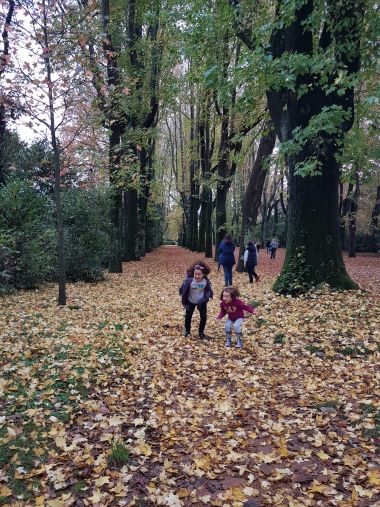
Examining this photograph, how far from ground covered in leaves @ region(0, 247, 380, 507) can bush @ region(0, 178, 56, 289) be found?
14.6 ft

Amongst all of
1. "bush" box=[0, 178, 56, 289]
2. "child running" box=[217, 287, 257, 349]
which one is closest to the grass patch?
"child running" box=[217, 287, 257, 349]

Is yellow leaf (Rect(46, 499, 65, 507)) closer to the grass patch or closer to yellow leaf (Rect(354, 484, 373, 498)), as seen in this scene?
the grass patch

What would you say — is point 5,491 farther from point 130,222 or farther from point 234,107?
point 130,222

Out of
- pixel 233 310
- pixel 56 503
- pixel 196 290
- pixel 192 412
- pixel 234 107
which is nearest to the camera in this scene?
pixel 56 503

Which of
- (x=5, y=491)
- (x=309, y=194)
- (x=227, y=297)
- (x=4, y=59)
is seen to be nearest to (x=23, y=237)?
(x=4, y=59)

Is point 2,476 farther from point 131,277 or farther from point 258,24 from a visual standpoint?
point 131,277

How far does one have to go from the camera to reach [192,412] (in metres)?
4.79

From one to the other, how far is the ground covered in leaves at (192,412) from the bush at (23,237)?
4446mm

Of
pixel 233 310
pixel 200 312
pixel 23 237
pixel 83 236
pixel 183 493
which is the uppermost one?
pixel 83 236

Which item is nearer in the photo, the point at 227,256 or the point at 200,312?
the point at 200,312

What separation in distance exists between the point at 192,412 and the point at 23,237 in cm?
980

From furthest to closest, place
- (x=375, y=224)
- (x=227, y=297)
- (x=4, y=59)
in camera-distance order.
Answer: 1. (x=375, y=224)
2. (x=4, y=59)
3. (x=227, y=297)

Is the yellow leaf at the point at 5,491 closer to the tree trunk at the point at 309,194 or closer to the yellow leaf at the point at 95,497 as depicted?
the yellow leaf at the point at 95,497

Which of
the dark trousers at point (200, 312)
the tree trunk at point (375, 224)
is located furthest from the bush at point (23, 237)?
the tree trunk at point (375, 224)
